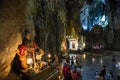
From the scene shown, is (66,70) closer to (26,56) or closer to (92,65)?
(26,56)

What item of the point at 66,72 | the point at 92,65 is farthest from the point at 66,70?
the point at 92,65

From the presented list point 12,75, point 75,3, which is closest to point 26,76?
point 12,75

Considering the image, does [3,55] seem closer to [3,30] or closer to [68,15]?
[3,30]

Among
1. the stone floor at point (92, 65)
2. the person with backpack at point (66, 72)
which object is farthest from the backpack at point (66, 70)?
the stone floor at point (92, 65)

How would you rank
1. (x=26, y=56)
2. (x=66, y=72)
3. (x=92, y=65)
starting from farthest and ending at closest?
A: 1. (x=92, y=65)
2. (x=66, y=72)
3. (x=26, y=56)

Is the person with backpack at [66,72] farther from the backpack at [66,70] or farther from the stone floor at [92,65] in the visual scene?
the stone floor at [92,65]

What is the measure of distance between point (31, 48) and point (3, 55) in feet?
8.42

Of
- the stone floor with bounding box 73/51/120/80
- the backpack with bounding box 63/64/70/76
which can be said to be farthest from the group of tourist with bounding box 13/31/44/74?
the stone floor with bounding box 73/51/120/80

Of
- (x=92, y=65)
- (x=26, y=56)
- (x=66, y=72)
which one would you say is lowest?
(x=92, y=65)

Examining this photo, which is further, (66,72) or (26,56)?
(66,72)

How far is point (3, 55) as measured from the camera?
973 centimetres

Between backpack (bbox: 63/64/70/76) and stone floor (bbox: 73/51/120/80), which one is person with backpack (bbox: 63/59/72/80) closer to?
backpack (bbox: 63/64/70/76)

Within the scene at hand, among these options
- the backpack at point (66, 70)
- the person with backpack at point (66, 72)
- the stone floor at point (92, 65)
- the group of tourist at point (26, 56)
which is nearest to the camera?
the group of tourist at point (26, 56)

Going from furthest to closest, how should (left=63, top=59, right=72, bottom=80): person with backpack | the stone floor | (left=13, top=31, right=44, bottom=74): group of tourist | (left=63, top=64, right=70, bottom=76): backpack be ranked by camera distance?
the stone floor
(left=63, top=64, right=70, bottom=76): backpack
(left=63, top=59, right=72, bottom=80): person with backpack
(left=13, top=31, right=44, bottom=74): group of tourist
